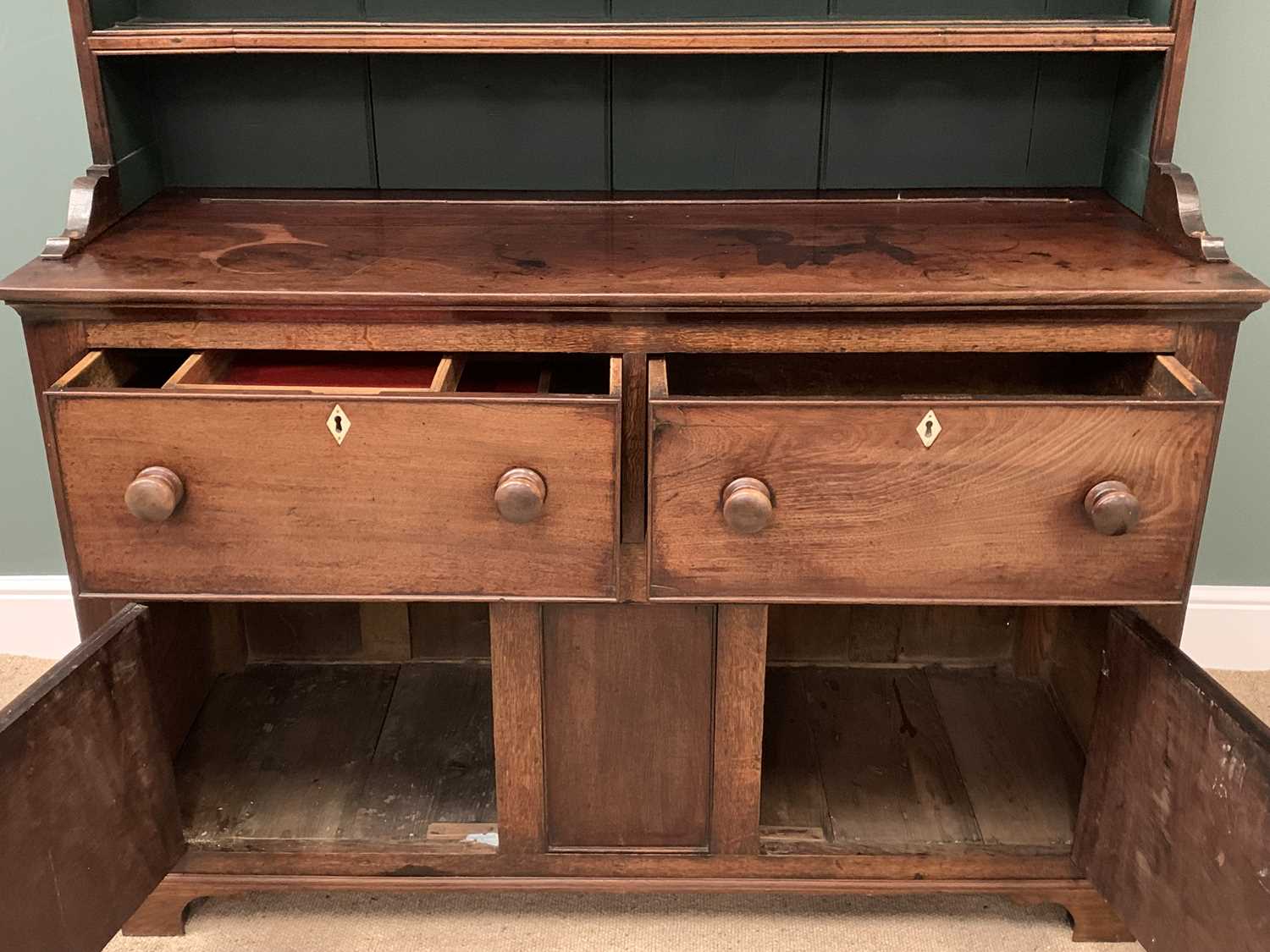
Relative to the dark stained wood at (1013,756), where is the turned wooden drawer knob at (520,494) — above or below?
above

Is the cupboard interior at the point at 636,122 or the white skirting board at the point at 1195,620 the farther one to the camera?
the white skirting board at the point at 1195,620

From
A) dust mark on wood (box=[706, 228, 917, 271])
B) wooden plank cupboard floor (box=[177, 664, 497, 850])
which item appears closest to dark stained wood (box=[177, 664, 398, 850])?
wooden plank cupboard floor (box=[177, 664, 497, 850])

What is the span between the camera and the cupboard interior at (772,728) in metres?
1.53

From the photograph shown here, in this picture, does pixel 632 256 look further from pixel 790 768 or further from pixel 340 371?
pixel 790 768

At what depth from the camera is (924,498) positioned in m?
1.22

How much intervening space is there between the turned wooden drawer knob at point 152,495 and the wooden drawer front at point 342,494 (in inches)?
0.6

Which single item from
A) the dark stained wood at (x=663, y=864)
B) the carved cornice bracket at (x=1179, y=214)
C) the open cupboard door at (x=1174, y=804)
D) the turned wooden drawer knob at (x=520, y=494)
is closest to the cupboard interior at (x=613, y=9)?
→ the carved cornice bracket at (x=1179, y=214)

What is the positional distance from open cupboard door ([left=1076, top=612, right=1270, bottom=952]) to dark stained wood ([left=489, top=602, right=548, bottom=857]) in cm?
64

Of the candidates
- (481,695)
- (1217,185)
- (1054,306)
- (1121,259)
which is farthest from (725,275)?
(1217,185)

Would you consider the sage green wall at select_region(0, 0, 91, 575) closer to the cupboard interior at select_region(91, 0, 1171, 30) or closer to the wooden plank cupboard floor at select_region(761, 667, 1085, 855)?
the cupboard interior at select_region(91, 0, 1171, 30)

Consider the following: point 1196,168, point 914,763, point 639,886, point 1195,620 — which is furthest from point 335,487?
point 1195,620

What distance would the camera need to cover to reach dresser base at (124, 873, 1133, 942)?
1485 millimetres

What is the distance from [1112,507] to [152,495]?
0.93 meters

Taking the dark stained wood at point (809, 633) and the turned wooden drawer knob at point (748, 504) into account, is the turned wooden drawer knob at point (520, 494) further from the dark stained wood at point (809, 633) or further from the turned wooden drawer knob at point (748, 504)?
the dark stained wood at point (809, 633)
